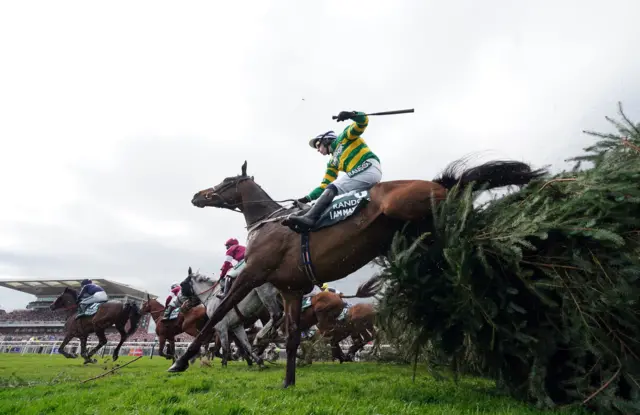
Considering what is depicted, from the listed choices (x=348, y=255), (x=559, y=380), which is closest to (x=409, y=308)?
(x=348, y=255)

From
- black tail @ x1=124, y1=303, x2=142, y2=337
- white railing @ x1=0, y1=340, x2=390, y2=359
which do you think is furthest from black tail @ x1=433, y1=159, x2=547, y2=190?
white railing @ x1=0, y1=340, x2=390, y2=359

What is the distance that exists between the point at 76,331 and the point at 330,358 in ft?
33.6

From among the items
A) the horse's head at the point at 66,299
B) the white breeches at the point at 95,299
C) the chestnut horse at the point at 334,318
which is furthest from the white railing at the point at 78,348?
the chestnut horse at the point at 334,318

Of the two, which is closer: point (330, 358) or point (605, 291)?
point (605, 291)

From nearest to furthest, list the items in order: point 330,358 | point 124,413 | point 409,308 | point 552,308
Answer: point 124,413 → point 552,308 → point 409,308 → point 330,358

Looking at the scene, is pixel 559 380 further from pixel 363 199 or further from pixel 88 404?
pixel 88 404

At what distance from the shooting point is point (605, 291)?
9.59 feet

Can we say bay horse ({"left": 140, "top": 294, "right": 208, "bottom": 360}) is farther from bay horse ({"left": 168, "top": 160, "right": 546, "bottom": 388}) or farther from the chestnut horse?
bay horse ({"left": 168, "top": 160, "right": 546, "bottom": 388})

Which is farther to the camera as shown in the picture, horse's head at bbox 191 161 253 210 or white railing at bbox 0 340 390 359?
white railing at bbox 0 340 390 359

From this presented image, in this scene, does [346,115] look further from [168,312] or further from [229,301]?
[168,312]

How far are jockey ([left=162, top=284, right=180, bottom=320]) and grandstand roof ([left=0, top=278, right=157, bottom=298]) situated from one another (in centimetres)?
4589

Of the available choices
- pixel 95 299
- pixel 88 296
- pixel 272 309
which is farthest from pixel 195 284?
pixel 88 296

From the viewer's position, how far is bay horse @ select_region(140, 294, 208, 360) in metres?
12.7

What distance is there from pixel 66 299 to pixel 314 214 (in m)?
17.2
